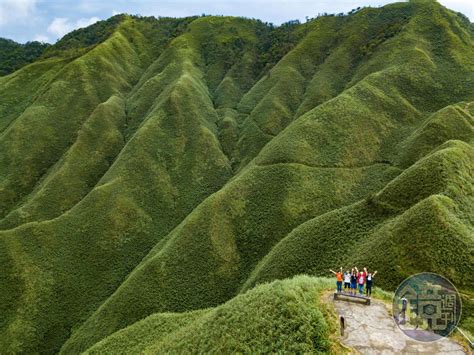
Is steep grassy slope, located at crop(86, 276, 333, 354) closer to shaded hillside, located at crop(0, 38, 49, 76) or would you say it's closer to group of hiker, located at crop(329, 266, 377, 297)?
group of hiker, located at crop(329, 266, 377, 297)

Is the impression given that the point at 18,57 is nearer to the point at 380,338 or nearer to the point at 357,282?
the point at 357,282

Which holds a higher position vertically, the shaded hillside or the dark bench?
the shaded hillside

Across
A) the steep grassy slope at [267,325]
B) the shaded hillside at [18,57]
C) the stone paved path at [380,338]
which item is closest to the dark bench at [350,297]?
the stone paved path at [380,338]

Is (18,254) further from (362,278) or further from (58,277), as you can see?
(362,278)

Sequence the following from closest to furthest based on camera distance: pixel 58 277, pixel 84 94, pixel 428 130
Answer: pixel 58 277
pixel 428 130
pixel 84 94

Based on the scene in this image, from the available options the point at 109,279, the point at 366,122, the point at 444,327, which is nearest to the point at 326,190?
the point at 366,122

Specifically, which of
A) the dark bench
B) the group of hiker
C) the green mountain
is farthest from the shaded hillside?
the dark bench
